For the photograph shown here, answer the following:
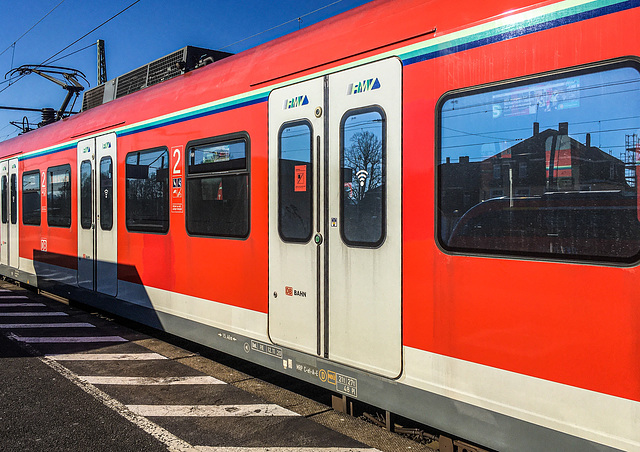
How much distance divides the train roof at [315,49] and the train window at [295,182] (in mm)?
535

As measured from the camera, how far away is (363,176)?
428 cm

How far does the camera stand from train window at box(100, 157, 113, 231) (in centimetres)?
814

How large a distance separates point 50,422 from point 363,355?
2.83 meters

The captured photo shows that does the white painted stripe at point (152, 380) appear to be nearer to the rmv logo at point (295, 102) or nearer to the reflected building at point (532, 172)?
the rmv logo at point (295, 102)

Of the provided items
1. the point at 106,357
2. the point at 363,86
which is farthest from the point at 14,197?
the point at 363,86

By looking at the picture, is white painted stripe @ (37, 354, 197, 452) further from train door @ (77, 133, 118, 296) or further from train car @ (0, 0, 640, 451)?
train door @ (77, 133, 118, 296)

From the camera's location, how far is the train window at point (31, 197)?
11047 mm

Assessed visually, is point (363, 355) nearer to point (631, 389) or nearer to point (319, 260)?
point (319, 260)

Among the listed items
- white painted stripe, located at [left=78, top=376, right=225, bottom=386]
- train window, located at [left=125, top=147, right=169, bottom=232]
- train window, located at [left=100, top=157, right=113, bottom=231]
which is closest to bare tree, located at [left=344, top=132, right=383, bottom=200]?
white painted stripe, located at [left=78, top=376, right=225, bottom=386]

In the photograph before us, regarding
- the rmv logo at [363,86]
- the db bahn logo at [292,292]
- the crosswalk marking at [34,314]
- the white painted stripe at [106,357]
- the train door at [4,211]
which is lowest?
the white painted stripe at [106,357]

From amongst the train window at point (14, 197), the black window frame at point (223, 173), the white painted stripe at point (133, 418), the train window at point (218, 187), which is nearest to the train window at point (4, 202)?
the train window at point (14, 197)

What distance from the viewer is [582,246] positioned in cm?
305

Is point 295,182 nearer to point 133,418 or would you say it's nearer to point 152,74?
point 133,418

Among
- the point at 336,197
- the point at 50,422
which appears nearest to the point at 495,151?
A: the point at 336,197
